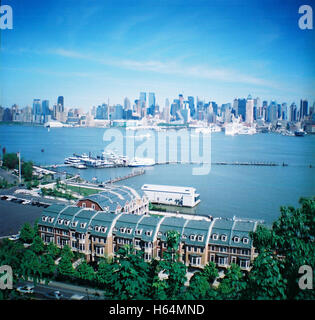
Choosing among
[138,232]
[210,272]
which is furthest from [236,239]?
[138,232]

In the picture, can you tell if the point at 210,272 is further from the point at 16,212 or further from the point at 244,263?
the point at 16,212

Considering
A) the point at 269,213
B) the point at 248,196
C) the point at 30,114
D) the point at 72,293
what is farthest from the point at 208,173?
the point at 72,293

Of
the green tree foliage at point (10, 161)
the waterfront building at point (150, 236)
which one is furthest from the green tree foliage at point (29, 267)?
the green tree foliage at point (10, 161)

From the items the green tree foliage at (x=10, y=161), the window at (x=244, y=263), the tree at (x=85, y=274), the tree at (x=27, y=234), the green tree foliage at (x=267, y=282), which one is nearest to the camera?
the green tree foliage at (x=267, y=282)

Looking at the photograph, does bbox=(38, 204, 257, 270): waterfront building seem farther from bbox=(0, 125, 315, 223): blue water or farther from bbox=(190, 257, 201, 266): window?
bbox=(0, 125, 315, 223): blue water

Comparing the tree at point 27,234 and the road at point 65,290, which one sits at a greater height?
the tree at point 27,234

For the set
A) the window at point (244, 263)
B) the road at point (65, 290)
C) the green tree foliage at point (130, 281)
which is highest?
the green tree foliage at point (130, 281)

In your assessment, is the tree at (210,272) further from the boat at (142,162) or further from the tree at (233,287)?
the boat at (142,162)
